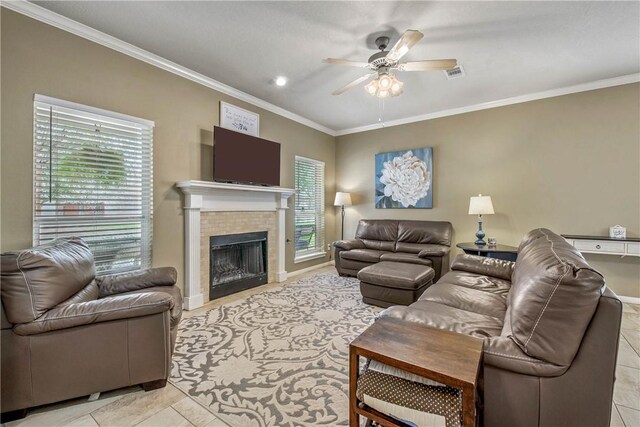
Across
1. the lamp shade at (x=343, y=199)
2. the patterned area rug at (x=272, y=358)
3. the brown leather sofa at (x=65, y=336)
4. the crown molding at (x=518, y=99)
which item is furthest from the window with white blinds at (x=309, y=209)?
the brown leather sofa at (x=65, y=336)

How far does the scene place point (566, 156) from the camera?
3785 millimetres

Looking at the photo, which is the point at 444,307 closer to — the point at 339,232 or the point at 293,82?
the point at 293,82

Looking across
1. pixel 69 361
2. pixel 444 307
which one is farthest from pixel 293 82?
pixel 69 361

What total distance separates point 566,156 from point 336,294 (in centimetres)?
370

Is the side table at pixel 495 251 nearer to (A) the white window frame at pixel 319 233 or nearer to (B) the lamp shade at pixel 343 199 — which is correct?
(B) the lamp shade at pixel 343 199

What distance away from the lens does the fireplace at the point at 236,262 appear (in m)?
3.62

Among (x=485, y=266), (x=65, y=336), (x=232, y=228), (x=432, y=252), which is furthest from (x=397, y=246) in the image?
(x=65, y=336)

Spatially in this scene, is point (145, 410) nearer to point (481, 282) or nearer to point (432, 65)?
point (481, 282)

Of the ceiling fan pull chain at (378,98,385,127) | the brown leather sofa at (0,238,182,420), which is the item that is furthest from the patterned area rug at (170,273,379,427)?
the ceiling fan pull chain at (378,98,385,127)

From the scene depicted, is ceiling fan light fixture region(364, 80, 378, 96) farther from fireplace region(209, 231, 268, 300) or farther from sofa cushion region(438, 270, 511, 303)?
fireplace region(209, 231, 268, 300)

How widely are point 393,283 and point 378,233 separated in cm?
202

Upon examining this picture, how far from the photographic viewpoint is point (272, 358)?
2217 mm

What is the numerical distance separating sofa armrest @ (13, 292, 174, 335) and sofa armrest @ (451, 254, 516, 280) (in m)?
2.82

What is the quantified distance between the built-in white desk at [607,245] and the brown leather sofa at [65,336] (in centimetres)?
458
